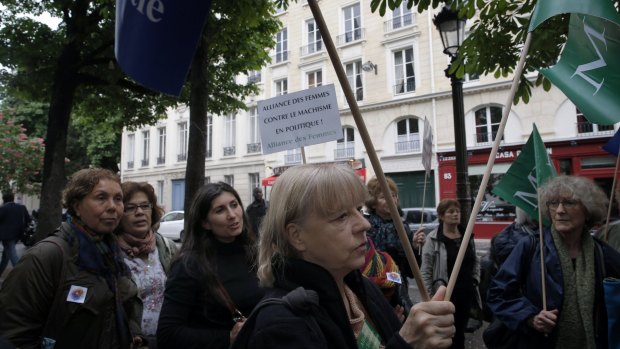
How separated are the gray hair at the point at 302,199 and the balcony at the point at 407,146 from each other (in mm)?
19702

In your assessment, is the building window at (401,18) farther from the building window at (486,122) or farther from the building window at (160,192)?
the building window at (160,192)

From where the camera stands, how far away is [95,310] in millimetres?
2283

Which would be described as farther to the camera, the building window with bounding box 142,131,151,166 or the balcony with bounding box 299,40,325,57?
the building window with bounding box 142,131,151,166

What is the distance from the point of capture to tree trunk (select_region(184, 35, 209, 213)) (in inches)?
220

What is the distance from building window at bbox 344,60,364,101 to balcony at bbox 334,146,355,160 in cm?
277

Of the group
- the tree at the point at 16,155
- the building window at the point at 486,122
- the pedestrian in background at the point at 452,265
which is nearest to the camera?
the pedestrian in background at the point at 452,265

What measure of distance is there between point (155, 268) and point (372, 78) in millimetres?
20712

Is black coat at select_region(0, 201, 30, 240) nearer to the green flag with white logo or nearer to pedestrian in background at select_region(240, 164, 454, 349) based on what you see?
pedestrian in background at select_region(240, 164, 454, 349)

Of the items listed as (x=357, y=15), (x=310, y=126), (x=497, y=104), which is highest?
(x=357, y=15)

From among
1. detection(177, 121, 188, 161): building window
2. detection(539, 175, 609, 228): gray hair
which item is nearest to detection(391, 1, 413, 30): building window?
detection(177, 121, 188, 161): building window

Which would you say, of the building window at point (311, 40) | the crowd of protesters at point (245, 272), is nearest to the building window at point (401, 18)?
the building window at point (311, 40)

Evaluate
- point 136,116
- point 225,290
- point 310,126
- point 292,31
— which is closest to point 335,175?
point 225,290

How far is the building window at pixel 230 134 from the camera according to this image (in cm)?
2747

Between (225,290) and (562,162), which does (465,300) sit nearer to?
(225,290)
